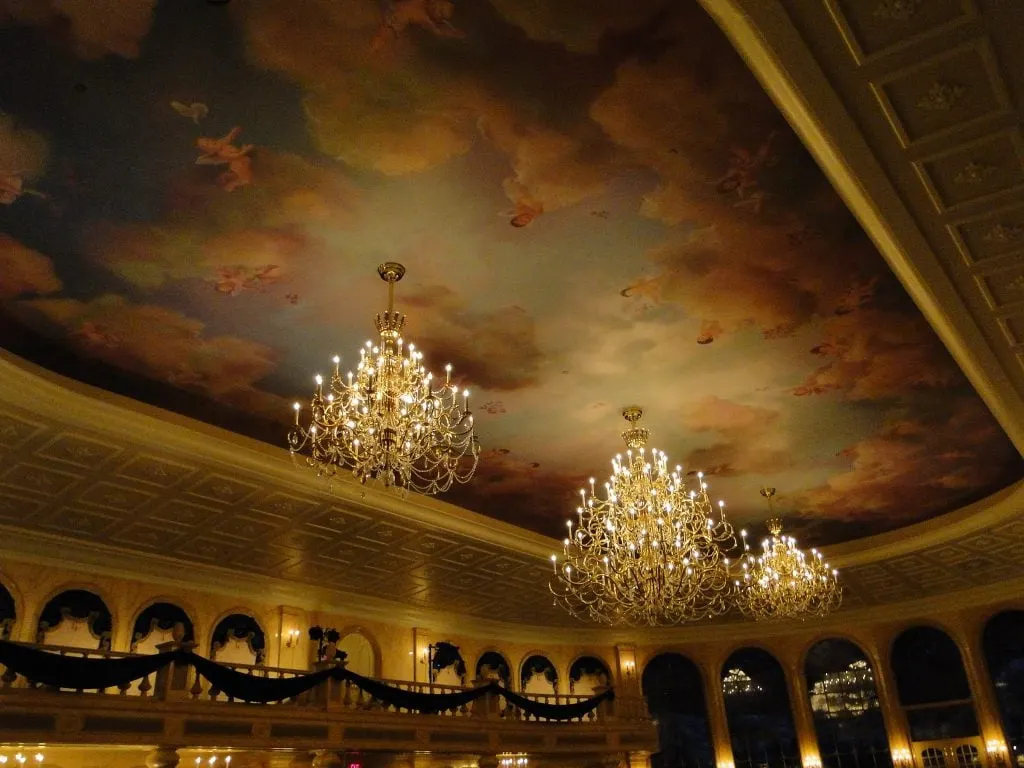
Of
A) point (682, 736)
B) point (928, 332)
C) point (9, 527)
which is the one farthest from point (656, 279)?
point (682, 736)

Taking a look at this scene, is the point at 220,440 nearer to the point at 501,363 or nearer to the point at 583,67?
the point at 501,363

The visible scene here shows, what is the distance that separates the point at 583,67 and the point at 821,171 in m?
2.38

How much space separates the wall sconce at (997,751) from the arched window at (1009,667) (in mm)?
211

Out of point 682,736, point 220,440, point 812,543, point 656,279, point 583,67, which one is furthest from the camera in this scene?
point 682,736

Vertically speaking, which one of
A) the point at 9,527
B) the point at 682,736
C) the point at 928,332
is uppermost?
the point at 928,332

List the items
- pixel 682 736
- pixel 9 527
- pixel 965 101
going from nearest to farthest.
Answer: pixel 965 101
pixel 9 527
pixel 682 736

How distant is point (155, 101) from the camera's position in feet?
19.9

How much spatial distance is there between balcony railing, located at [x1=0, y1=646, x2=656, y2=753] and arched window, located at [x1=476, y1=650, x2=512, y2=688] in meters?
1.71

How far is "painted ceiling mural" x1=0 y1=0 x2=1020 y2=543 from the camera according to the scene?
572 centimetres

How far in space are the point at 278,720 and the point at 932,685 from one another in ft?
48.3

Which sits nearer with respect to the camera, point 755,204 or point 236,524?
point 755,204

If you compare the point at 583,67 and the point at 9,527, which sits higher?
the point at 583,67

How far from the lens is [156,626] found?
531 inches

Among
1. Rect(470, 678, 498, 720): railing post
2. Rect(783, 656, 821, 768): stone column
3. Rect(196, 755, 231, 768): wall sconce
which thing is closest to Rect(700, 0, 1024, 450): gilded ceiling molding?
Rect(470, 678, 498, 720): railing post
